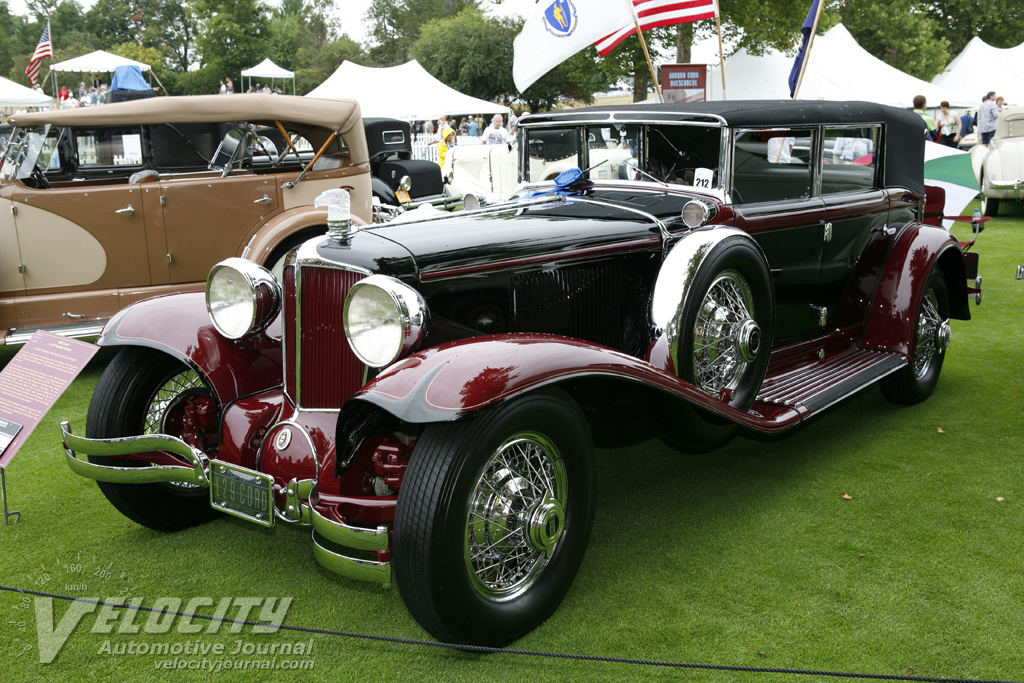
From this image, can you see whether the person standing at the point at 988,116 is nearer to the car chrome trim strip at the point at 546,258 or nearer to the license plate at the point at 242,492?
the car chrome trim strip at the point at 546,258

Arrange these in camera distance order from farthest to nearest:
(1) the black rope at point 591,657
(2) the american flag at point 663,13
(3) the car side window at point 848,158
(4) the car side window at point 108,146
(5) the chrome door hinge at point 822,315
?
(4) the car side window at point 108,146, (2) the american flag at point 663,13, (5) the chrome door hinge at point 822,315, (3) the car side window at point 848,158, (1) the black rope at point 591,657

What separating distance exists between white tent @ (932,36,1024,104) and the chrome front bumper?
2924 centimetres

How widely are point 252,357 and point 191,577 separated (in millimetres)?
894

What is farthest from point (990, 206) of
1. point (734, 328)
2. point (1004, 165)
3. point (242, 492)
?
point (242, 492)

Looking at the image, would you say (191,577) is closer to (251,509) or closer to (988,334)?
(251,509)

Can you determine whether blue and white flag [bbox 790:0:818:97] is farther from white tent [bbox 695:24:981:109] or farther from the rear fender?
white tent [bbox 695:24:981:109]

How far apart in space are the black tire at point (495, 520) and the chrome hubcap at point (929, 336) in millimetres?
3050

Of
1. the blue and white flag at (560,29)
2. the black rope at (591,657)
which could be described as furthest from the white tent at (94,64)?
the black rope at (591,657)

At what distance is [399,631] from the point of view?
2814mm

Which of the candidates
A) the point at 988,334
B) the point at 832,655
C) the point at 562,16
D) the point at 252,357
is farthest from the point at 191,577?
the point at 988,334

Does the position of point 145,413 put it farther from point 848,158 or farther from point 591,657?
point 848,158

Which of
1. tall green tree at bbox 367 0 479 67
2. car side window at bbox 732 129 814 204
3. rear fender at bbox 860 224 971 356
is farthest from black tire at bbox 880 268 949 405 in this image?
tall green tree at bbox 367 0 479 67

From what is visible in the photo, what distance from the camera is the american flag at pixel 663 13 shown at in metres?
5.87

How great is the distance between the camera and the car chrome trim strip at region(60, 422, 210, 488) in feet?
9.43
